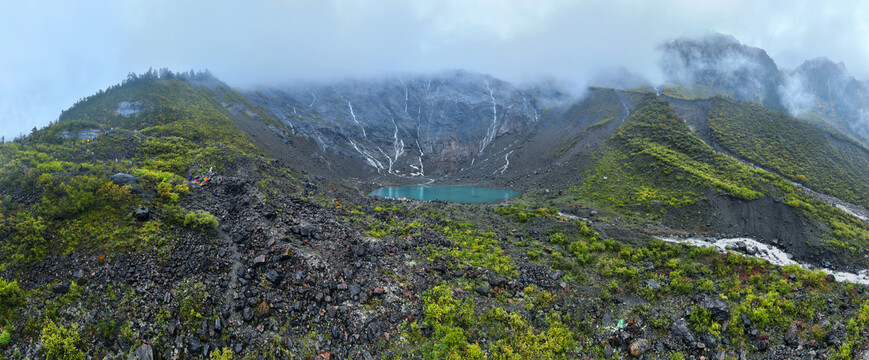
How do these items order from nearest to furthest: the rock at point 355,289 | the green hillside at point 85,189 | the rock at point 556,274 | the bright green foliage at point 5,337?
1. the bright green foliage at point 5,337
2. the green hillside at point 85,189
3. the rock at point 355,289
4. the rock at point 556,274

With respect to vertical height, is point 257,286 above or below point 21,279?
below

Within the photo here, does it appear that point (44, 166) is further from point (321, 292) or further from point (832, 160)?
point (832, 160)

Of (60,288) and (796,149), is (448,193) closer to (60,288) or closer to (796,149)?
(796,149)

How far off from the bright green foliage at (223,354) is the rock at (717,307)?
70.9 ft

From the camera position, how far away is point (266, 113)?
113 metres

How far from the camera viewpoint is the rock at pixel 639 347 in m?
14.2

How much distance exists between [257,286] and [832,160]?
8895 cm

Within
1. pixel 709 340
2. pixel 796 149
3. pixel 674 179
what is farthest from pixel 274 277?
pixel 796 149

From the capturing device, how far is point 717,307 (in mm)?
15516

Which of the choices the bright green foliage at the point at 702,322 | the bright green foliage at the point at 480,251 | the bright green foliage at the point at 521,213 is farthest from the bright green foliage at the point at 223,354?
the bright green foliage at the point at 521,213

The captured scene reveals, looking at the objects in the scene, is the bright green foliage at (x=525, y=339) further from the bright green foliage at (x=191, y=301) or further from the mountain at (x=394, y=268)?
the bright green foliage at (x=191, y=301)

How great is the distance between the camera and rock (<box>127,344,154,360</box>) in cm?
1119

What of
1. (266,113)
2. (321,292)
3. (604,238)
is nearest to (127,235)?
(321,292)

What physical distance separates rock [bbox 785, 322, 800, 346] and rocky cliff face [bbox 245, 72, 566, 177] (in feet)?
337
